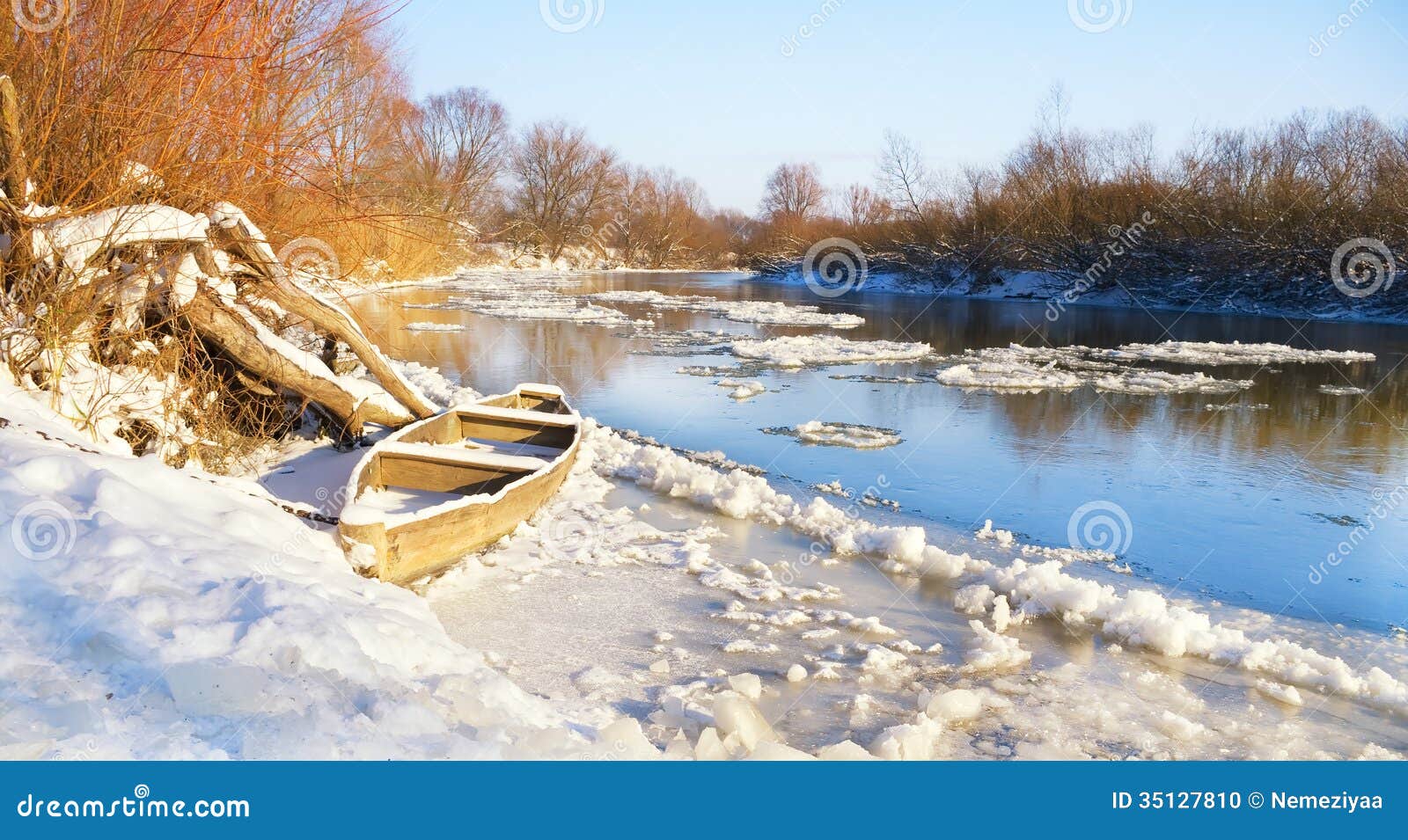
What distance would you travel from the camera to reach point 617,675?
13.7 ft

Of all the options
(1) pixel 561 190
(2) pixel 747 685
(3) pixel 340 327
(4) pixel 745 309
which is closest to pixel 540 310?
(4) pixel 745 309

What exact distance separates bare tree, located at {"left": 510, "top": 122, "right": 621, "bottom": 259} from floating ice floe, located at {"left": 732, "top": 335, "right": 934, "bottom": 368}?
3771cm

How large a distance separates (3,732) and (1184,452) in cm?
975

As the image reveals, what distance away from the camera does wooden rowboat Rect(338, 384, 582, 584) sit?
16.0ft

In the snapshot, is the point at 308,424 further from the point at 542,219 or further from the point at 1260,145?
the point at 542,219

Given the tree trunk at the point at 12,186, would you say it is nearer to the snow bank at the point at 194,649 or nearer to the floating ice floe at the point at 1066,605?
the snow bank at the point at 194,649

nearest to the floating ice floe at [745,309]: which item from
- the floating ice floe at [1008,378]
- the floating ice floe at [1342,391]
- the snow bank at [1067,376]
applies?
the snow bank at [1067,376]

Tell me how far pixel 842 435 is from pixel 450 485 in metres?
4.76

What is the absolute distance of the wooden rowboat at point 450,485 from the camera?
487 cm

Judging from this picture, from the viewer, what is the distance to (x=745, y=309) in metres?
27.2

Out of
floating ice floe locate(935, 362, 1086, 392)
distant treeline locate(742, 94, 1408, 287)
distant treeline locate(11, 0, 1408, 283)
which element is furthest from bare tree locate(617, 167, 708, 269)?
floating ice floe locate(935, 362, 1086, 392)

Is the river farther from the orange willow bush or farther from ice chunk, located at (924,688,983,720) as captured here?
the orange willow bush
